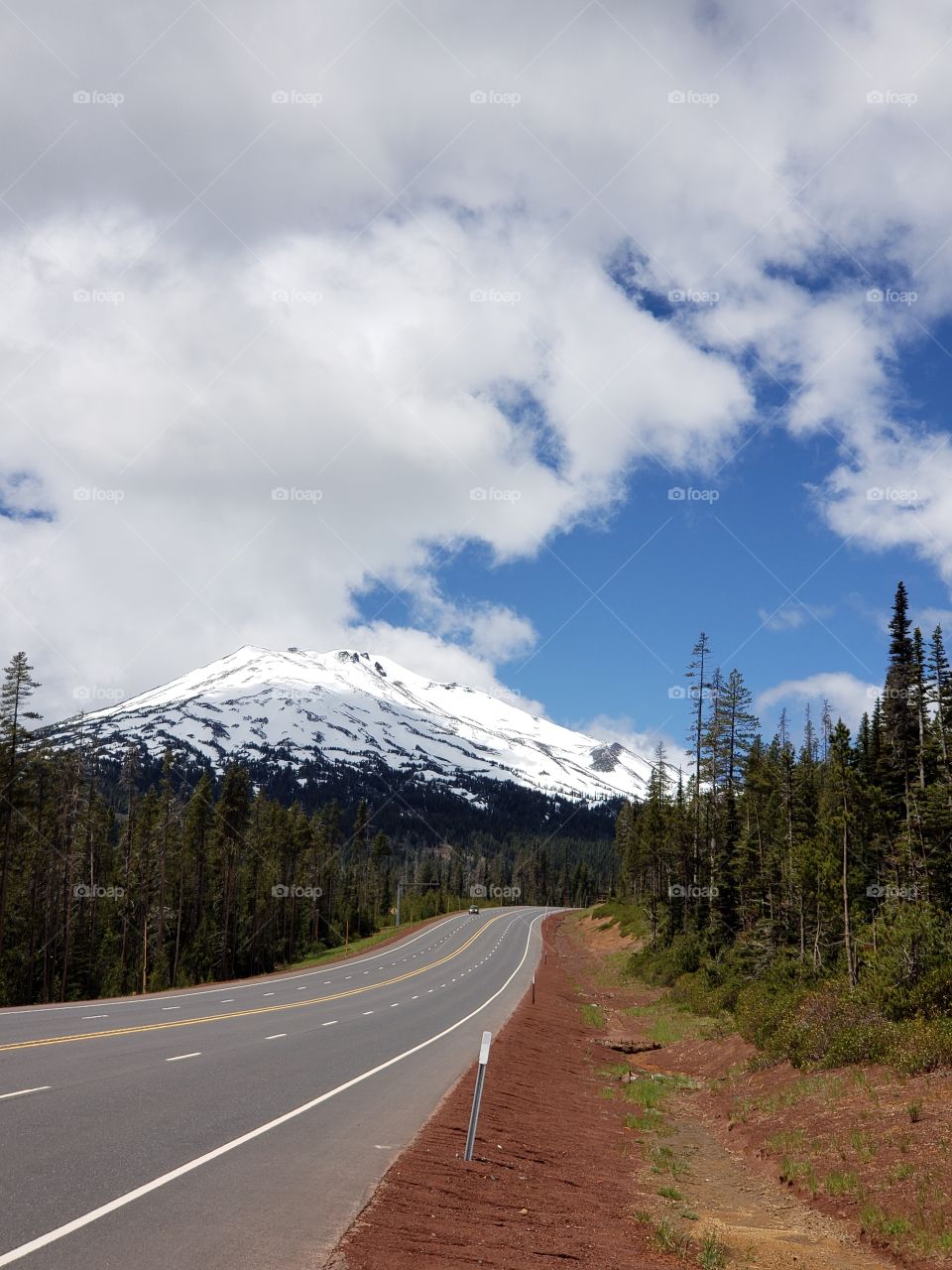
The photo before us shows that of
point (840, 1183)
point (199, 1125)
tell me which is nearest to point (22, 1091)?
point (199, 1125)

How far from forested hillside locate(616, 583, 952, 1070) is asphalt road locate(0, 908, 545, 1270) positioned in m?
8.87

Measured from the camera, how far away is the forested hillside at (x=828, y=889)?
18.3 meters

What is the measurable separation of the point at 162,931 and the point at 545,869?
475 feet

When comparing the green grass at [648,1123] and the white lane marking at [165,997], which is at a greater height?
the green grass at [648,1123]

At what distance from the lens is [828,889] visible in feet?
107

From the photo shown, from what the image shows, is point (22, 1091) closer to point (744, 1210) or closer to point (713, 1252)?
point (713, 1252)

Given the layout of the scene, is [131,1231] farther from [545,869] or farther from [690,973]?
[545,869]

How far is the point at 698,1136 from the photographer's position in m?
16.2

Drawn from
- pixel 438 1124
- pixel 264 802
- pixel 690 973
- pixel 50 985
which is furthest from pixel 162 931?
pixel 438 1124

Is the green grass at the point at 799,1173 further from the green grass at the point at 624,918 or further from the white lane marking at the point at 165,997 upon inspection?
the green grass at the point at 624,918

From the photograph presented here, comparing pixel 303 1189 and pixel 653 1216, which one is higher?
pixel 303 1189

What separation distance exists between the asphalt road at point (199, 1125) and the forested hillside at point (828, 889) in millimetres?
8871

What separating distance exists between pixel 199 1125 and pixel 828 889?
1121 inches

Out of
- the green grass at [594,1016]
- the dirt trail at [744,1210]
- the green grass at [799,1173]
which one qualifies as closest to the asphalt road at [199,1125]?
the dirt trail at [744,1210]
